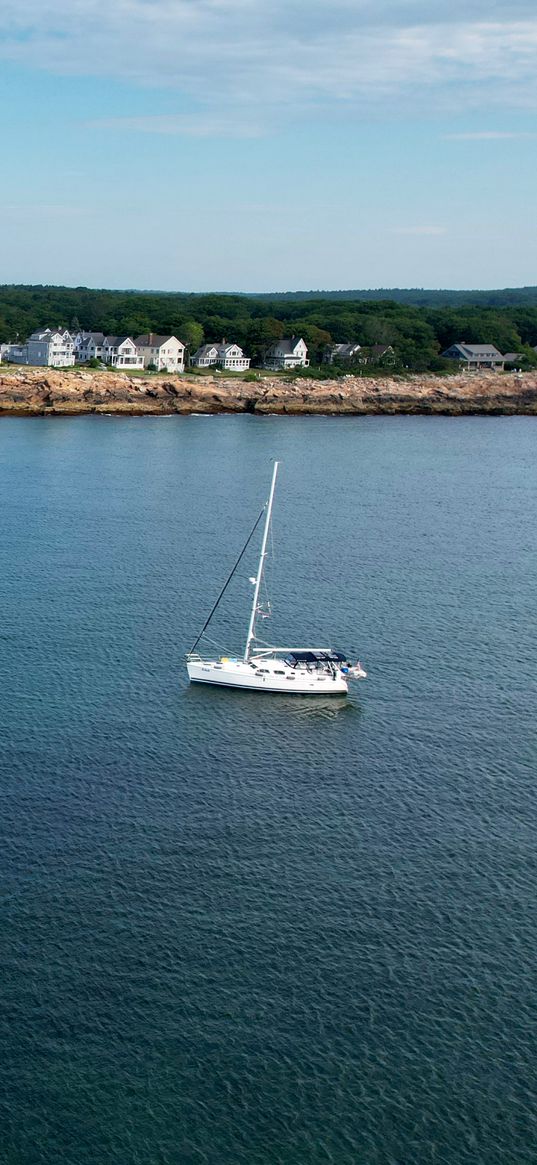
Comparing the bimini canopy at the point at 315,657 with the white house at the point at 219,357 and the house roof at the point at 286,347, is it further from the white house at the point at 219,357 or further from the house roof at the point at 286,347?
the house roof at the point at 286,347

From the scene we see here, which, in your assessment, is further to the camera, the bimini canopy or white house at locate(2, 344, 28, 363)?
white house at locate(2, 344, 28, 363)

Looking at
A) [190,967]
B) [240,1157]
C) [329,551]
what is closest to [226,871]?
[190,967]

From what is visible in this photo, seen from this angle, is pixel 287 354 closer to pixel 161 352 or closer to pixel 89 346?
pixel 161 352

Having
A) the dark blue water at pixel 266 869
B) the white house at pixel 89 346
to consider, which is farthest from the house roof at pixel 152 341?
the dark blue water at pixel 266 869

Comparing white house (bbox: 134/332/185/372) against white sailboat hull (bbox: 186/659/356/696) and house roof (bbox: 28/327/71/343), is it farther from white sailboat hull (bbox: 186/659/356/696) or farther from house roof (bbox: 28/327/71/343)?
white sailboat hull (bbox: 186/659/356/696)

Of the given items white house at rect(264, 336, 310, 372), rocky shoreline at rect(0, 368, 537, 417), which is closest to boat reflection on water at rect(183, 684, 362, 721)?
rocky shoreline at rect(0, 368, 537, 417)

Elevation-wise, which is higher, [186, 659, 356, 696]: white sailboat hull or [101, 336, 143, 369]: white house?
[101, 336, 143, 369]: white house
